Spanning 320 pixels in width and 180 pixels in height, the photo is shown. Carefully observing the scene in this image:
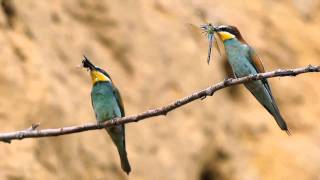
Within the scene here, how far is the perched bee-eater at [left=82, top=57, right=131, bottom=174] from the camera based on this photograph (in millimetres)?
3699

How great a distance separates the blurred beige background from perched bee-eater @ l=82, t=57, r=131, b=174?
109 centimetres

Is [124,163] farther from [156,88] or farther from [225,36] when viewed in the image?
[156,88]

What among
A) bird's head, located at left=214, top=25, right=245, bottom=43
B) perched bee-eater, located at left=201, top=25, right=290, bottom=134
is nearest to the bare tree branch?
perched bee-eater, located at left=201, top=25, right=290, bottom=134

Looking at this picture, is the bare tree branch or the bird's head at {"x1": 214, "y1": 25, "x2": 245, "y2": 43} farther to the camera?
the bird's head at {"x1": 214, "y1": 25, "x2": 245, "y2": 43}

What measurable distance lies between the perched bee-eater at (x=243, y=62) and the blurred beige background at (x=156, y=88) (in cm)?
167

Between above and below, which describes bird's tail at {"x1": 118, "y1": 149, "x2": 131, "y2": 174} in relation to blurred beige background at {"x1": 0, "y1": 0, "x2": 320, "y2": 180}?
below

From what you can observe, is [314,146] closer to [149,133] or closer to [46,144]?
[149,133]

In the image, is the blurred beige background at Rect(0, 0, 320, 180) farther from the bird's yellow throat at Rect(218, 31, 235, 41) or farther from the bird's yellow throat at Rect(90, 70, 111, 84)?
the bird's yellow throat at Rect(218, 31, 235, 41)

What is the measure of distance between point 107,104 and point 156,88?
7.99 feet

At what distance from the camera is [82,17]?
595 cm

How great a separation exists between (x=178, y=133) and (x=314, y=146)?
1622mm

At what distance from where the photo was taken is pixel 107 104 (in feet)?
12.2

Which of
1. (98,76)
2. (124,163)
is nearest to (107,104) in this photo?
(98,76)

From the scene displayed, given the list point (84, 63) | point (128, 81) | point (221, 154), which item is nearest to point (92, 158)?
point (128, 81)
